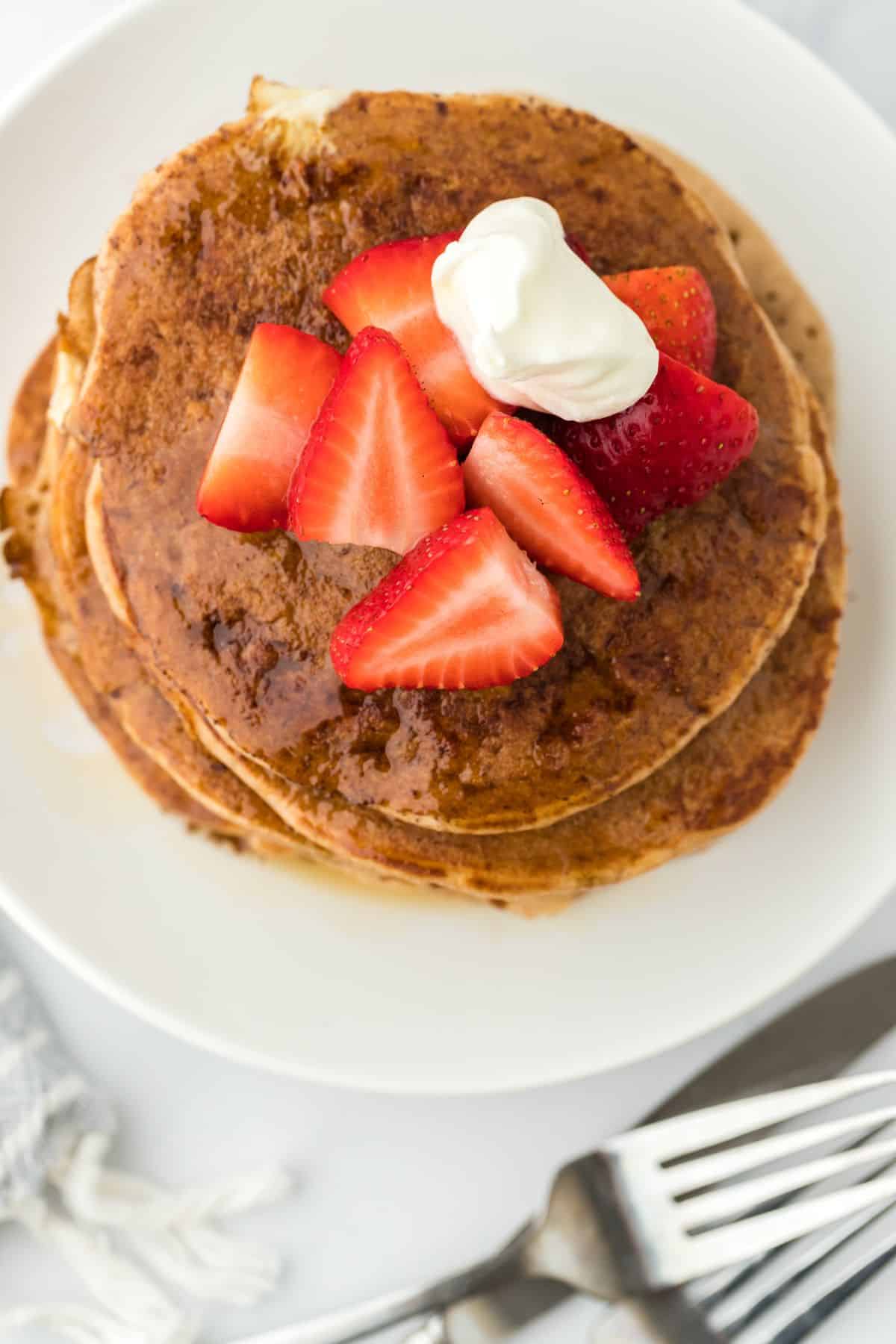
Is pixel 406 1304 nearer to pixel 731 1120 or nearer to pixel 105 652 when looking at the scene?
pixel 731 1120

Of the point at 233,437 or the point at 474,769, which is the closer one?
the point at 233,437

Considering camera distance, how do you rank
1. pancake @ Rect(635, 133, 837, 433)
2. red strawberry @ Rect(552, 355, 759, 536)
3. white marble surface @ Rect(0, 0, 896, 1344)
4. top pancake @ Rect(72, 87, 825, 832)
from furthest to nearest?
white marble surface @ Rect(0, 0, 896, 1344) → pancake @ Rect(635, 133, 837, 433) → top pancake @ Rect(72, 87, 825, 832) → red strawberry @ Rect(552, 355, 759, 536)

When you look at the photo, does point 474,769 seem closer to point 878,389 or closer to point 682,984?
point 682,984

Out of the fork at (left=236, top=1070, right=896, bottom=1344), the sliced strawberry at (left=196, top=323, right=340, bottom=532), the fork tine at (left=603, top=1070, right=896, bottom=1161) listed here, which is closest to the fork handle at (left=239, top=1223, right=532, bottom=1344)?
the fork at (left=236, top=1070, right=896, bottom=1344)

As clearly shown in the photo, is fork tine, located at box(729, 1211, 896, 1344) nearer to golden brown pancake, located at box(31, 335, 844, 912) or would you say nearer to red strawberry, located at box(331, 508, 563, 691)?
golden brown pancake, located at box(31, 335, 844, 912)

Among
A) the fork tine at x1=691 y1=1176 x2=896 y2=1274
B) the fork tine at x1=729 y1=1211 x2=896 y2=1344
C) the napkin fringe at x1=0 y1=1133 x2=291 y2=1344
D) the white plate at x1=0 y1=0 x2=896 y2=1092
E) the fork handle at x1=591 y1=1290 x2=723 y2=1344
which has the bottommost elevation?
the napkin fringe at x1=0 y1=1133 x2=291 y2=1344

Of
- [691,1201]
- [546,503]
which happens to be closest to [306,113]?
[546,503]

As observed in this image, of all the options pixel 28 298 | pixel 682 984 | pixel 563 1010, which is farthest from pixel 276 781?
pixel 28 298
